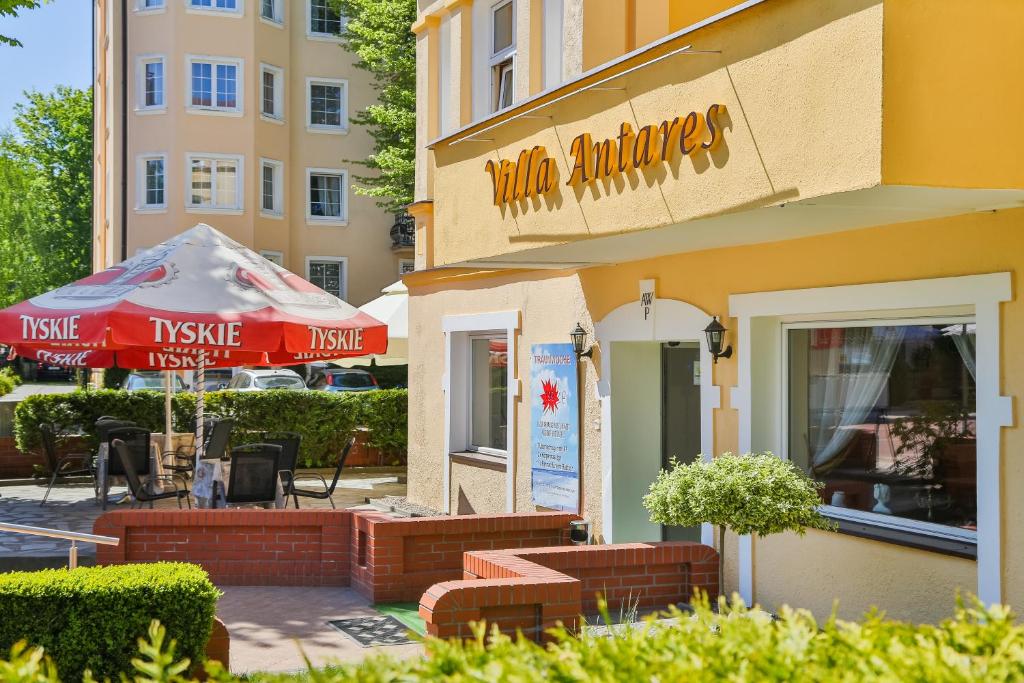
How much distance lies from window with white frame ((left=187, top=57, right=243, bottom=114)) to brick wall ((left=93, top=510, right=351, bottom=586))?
91.3 feet

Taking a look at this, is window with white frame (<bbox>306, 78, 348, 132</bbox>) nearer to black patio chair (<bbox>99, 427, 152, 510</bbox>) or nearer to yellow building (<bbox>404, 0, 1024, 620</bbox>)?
black patio chair (<bbox>99, 427, 152, 510</bbox>)

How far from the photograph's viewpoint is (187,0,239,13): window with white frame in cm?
3647

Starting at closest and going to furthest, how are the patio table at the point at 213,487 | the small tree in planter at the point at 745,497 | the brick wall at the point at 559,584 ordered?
the brick wall at the point at 559,584 < the small tree in planter at the point at 745,497 < the patio table at the point at 213,487

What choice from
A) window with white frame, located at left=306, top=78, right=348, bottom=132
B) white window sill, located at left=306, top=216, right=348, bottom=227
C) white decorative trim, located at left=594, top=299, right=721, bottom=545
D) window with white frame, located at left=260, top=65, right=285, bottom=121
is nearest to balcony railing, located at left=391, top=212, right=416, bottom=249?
white window sill, located at left=306, top=216, right=348, bottom=227

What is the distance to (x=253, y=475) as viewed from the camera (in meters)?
12.6

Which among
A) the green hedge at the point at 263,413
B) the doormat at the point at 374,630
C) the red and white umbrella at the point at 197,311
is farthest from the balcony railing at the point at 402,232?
the doormat at the point at 374,630

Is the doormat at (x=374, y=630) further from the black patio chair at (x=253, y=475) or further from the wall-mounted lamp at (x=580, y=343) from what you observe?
the wall-mounted lamp at (x=580, y=343)

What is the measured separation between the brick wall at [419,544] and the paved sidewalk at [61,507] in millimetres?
2738

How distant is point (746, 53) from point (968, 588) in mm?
3610

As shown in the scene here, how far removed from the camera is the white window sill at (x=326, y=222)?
3906 cm

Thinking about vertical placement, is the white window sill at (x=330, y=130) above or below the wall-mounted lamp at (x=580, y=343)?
above

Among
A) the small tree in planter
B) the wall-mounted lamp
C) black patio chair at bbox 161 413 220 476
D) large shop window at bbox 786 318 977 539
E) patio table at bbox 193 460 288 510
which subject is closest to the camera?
large shop window at bbox 786 318 977 539

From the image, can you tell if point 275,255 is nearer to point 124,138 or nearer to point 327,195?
point 327,195

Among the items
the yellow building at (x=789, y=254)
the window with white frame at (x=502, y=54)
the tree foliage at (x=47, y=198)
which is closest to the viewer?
the yellow building at (x=789, y=254)
